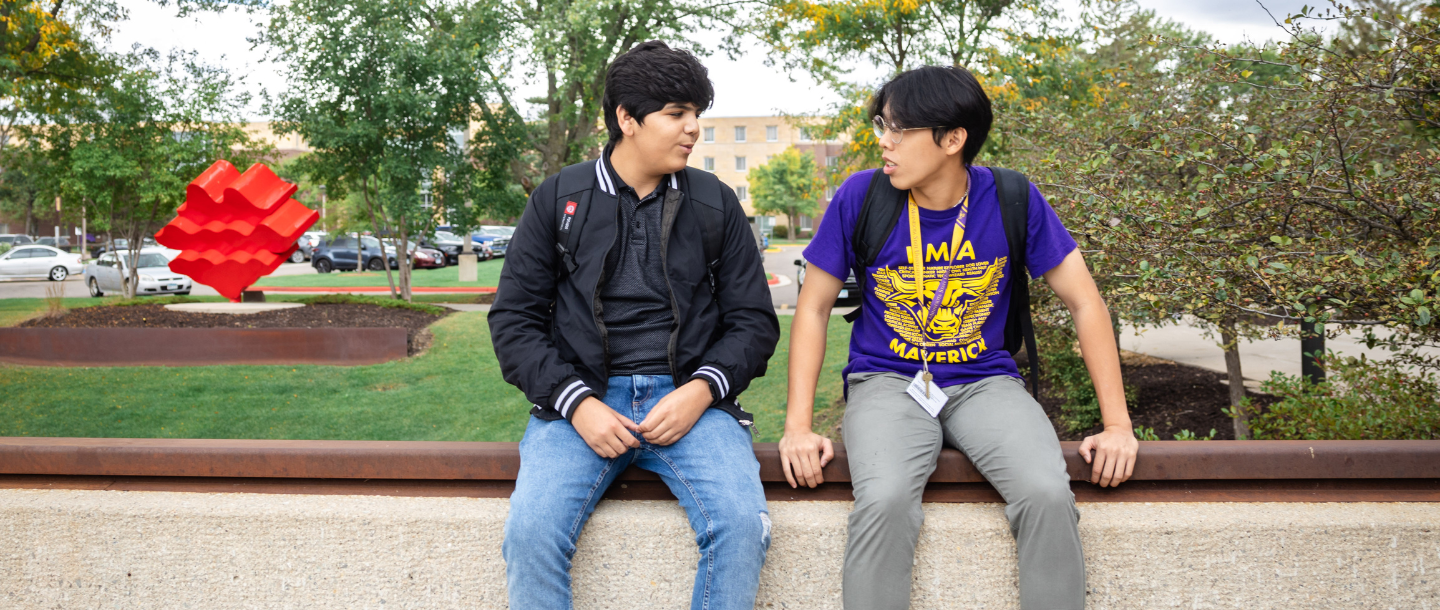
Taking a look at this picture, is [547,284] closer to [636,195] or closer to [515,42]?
[636,195]

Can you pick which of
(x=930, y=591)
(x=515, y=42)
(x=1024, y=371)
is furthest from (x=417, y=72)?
(x=930, y=591)

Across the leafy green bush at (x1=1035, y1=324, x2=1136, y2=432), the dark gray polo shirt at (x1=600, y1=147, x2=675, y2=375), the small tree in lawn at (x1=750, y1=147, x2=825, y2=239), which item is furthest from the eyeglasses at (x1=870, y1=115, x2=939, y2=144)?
the small tree in lawn at (x1=750, y1=147, x2=825, y2=239)

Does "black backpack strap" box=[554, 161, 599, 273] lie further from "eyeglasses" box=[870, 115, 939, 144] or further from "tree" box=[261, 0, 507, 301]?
"tree" box=[261, 0, 507, 301]

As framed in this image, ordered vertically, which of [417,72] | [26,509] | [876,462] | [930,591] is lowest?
[930,591]

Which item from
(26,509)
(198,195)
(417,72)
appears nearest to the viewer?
(26,509)

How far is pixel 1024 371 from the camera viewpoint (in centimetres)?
727

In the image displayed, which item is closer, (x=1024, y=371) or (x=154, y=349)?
(x=1024, y=371)

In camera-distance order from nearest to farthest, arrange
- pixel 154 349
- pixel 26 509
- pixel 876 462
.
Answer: pixel 876 462 < pixel 26 509 < pixel 154 349

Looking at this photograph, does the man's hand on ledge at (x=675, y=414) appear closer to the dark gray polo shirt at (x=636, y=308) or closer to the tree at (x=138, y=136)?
the dark gray polo shirt at (x=636, y=308)

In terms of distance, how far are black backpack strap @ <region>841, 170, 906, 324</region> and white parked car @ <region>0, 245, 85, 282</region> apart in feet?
106

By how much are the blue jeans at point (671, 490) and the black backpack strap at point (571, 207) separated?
18.0 inches

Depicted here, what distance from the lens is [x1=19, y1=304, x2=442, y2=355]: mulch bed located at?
9.69 metres

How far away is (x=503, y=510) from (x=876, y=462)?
36.8 inches

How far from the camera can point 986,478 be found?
7.20 feet
